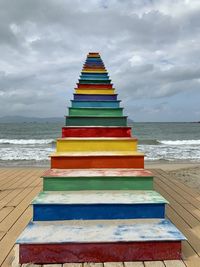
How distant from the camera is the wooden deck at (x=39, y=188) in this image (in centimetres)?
292

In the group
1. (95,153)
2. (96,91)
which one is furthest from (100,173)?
(96,91)

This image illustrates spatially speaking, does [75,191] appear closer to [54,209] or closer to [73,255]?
[54,209]

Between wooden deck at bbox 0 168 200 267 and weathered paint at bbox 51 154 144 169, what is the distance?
0.98 metres

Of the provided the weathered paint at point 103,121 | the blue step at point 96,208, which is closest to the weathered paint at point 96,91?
the weathered paint at point 103,121

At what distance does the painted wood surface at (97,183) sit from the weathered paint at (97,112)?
2082 mm

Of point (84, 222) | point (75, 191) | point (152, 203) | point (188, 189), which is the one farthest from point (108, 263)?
point (188, 189)

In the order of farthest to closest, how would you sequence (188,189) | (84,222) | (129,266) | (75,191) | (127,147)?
(188,189) < (127,147) < (75,191) < (84,222) < (129,266)

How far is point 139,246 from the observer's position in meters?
2.80

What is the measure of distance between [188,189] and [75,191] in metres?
3.64

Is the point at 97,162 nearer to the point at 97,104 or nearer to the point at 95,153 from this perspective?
the point at 95,153

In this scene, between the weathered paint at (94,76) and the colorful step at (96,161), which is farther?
the weathered paint at (94,76)

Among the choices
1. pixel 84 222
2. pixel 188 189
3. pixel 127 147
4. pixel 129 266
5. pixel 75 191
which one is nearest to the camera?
pixel 129 266

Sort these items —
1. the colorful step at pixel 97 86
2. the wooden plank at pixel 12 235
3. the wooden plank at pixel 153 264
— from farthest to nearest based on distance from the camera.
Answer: the colorful step at pixel 97 86
the wooden plank at pixel 12 235
the wooden plank at pixel 153 264

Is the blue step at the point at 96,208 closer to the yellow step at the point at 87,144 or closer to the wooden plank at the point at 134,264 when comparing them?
the wooden plank at the point at 134,264
